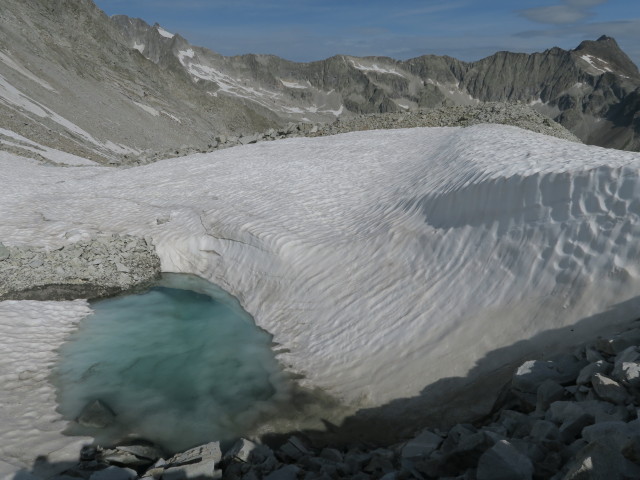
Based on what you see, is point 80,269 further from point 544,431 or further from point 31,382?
point 544,431

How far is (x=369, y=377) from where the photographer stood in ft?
37.6

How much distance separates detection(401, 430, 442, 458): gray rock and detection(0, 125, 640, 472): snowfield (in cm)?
194

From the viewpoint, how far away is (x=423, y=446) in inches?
304

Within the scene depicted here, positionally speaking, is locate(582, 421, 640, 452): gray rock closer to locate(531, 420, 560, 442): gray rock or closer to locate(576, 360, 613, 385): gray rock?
locate(531, 420, 560, 442): gray rock

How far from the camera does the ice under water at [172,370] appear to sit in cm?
1050

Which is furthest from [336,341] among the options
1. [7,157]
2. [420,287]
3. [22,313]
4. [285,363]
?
[7,157]

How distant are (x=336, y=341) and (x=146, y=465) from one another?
17.4 feet

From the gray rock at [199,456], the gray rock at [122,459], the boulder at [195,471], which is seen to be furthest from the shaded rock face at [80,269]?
the boulder at [195,471]

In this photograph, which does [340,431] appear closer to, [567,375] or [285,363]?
[285,363]

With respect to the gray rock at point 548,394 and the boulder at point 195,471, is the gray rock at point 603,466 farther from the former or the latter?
the boulder at point 195,471

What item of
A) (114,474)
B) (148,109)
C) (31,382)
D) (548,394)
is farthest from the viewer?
(148,109)

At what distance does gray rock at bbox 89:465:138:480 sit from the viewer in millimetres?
8055

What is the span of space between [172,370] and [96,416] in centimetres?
247

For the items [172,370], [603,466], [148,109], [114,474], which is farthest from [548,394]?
[148,109]
